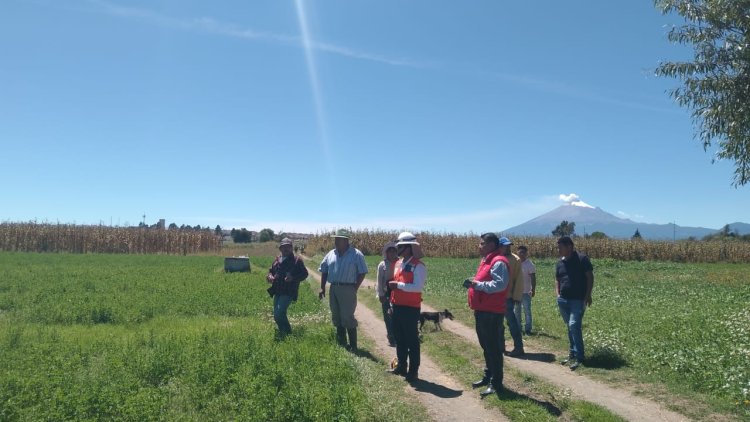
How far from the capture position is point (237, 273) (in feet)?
87.2

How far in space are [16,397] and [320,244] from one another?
173 ft

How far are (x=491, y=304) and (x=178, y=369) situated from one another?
4.57 m

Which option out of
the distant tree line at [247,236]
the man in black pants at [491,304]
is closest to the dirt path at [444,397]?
the man in black pants at [491,304]

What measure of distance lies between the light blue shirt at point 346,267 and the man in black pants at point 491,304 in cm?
286

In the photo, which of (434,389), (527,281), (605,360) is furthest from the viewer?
(527,281)

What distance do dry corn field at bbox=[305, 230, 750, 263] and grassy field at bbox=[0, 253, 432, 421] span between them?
4099 centimetres

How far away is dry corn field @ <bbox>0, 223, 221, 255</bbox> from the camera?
5275cm

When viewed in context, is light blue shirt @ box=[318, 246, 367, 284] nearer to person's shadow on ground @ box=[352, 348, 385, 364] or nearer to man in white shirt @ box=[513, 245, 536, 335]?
person's shadow on ground @ box=[352, 348, 385, 364]

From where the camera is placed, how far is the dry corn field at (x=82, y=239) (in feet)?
173

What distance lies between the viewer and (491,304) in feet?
24.6

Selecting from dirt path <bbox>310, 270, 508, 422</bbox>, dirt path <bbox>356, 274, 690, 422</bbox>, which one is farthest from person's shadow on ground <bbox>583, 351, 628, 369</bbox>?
dirt path <bbox>310, 270, 508, 422</bbox>

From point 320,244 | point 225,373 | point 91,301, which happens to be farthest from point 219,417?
point 320,244

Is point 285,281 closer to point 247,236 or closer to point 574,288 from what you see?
A: point 574,288

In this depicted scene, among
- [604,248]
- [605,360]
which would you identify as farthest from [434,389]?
[604,248]
